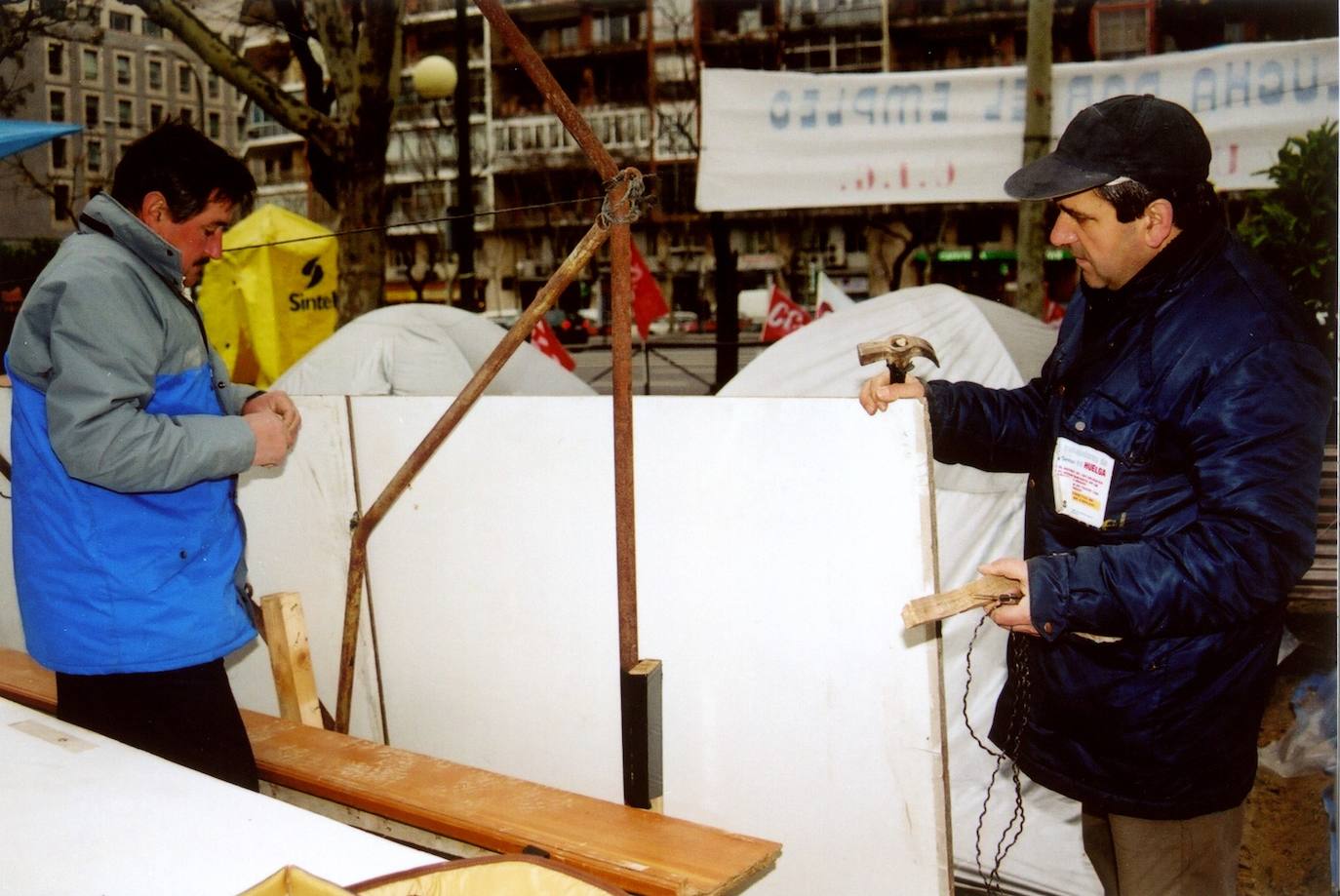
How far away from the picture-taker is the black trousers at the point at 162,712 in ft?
6.98

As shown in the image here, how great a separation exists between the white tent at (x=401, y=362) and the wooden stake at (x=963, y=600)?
347 centimetres

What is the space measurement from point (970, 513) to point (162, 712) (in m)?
2.32

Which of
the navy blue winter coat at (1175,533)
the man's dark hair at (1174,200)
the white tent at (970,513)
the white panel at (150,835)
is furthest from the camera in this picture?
the white tent at (970,513)

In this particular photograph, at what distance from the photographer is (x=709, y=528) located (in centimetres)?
233

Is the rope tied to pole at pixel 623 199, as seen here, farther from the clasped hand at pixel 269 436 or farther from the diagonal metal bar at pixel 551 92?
the clasped hand at pixel 269 436

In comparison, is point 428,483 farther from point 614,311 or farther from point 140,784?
point 140,784

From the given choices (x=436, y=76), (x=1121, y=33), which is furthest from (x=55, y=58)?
(x=1121, y=33)

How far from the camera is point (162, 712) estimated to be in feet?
7.02

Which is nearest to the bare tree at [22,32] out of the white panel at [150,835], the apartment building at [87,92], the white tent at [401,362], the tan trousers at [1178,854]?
the apartment building at [87,92]

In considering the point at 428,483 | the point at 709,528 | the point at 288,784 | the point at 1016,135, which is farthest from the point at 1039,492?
the point at 1016,135

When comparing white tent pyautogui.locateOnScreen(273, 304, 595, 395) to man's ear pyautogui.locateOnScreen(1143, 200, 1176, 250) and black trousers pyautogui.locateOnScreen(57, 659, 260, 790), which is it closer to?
black trousers pyautogui.locateOnScreen(57, 659, 260, 790)

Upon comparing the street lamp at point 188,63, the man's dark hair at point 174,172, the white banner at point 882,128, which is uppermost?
the street lamp at point 188,63

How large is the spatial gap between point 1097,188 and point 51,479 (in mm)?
1893

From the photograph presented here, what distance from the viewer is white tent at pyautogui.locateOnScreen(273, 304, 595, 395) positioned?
521 centimetres
